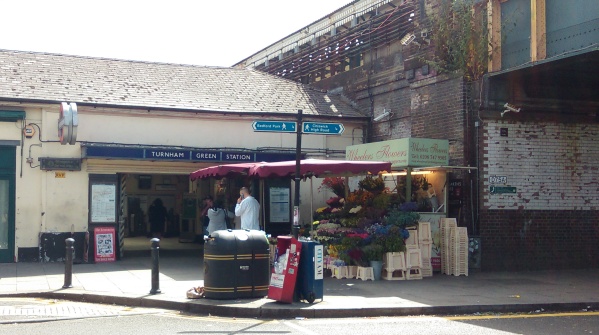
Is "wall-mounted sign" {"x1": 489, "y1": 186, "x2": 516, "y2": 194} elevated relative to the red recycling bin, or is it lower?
elevated

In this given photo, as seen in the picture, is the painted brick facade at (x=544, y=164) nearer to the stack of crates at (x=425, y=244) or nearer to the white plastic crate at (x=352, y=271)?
the stack of crates at (x=425, y=244)

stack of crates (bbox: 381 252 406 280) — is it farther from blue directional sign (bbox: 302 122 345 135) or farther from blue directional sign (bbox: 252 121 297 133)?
blue directional sign (bbox: 252 121 297 133)

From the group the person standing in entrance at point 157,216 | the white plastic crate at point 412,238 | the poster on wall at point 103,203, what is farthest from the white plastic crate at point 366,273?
the person standing in entrance at point 157,216

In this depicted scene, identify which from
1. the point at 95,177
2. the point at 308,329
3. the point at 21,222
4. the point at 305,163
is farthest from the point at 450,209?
the point at 21,222

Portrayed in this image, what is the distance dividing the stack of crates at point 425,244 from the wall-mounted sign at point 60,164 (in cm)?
859

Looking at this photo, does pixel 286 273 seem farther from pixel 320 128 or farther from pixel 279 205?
pixel 279 205

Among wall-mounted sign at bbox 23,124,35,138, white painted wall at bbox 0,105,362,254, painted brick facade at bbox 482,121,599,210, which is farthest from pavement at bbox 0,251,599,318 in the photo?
wall-mounted sign at bbox 23,124,35,138

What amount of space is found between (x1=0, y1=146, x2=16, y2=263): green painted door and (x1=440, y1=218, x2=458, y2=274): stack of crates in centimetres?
1017

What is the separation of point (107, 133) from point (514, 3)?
1031 cm

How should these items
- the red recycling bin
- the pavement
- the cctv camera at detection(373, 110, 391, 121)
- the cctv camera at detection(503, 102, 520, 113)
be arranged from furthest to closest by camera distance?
the cctv camera at detection(373, 110, 391, 121) → the cctv camera at detection(503, 102, 520, 113) → the red recycling bin → the pavement

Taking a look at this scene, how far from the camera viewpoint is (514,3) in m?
14.8

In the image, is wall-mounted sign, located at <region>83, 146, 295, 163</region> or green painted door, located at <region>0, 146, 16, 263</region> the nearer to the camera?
green painted door, located at <region>0, 146, 16, 263</region>

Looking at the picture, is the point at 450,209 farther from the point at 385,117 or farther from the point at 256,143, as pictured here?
the point at 256,143

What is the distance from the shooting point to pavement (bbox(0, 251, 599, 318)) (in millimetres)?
10977
